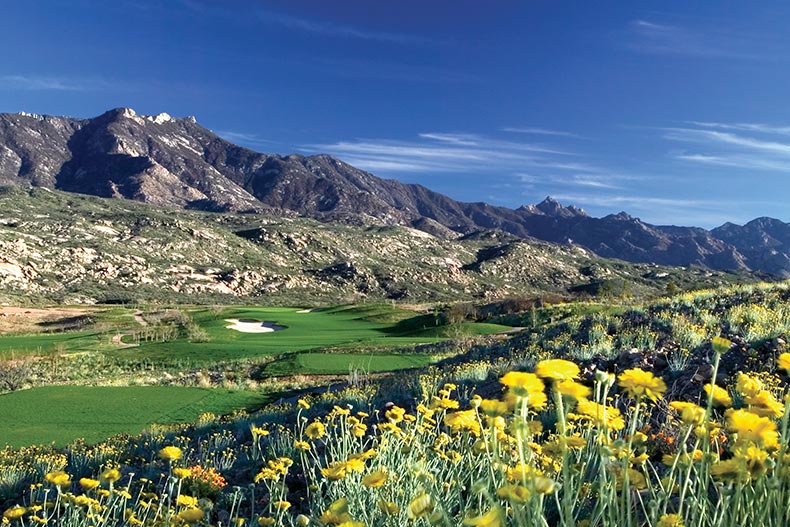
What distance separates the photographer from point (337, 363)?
1970 cm

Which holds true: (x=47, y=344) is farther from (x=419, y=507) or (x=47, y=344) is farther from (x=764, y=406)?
(x=764, y=406)

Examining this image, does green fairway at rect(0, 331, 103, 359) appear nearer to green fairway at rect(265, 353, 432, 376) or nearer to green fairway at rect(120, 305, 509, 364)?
green fairway at rect(120, 305, 509, 364)

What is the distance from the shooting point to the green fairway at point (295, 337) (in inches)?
964

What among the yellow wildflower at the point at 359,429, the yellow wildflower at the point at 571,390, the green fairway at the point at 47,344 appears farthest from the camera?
the green fairway at the point at 47,344

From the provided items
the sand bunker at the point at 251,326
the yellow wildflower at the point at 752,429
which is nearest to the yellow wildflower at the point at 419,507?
the yellow wildflower at the point at 752,429

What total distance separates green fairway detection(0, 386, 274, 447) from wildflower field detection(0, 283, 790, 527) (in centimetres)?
177

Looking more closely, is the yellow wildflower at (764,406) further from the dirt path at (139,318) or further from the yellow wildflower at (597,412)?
the dirt path at (139,318)

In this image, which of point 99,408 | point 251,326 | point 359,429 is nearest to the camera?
point 359,429

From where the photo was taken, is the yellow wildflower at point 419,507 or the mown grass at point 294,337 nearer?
the yellow wildflower at point 419,507

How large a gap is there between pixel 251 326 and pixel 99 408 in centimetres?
2689

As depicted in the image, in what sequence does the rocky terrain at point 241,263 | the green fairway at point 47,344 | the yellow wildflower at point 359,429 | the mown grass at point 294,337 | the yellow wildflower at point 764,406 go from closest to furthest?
the yellow wildflower at point 764,406, the yellow wildflower at point 359,429, the green fairway at point 47,344, the mown grass at point 294,337, the rocky terrain at point 241,263

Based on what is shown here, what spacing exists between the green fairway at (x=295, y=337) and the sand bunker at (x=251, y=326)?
604 mm

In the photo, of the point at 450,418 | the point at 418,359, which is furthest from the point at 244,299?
the point at 450,418

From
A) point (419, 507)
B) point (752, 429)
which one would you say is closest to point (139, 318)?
point (419, 507)
